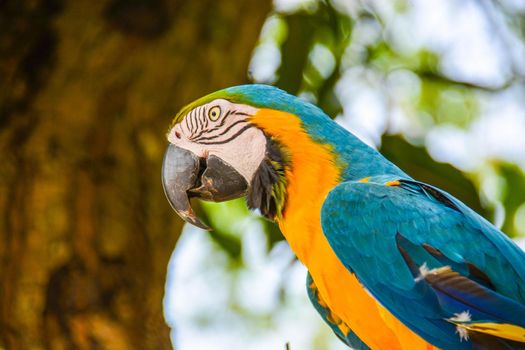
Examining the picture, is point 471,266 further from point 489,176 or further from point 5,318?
point 489,176

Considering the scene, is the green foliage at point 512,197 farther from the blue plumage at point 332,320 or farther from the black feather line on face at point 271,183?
the black feather line on face at point 271,183

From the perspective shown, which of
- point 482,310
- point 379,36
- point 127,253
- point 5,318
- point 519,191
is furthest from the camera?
point 379,36

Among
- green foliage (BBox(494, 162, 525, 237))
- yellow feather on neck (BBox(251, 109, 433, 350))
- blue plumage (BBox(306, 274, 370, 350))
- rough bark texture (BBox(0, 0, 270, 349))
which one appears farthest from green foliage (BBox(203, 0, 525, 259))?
yellow feather on neck (BBox(251, 109, 433, 350))

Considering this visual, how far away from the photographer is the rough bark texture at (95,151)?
2258 millimetres

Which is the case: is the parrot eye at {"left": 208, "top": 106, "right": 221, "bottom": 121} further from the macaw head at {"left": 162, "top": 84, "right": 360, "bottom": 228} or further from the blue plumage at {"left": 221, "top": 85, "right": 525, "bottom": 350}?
the blue plumage at {"left": 221, "top": 85, "right": 525, "bottom": 350}

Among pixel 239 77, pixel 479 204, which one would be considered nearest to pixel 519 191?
pixel 479 204

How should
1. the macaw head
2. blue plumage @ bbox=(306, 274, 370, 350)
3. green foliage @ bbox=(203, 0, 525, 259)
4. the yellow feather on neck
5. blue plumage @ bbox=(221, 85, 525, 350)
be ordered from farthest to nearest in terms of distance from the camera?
green foliage @ bbox=(203, 0, 525, 259) → blue plumage @ bbox=(306, 274, 370, 350) → the macaw head → the yellow feather on neck → blue plumage @ bbox=(221, 85, 525, 350)

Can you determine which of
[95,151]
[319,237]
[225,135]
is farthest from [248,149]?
[95,151]

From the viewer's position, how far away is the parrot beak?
6.42ft

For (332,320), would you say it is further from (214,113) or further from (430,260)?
(214,113)

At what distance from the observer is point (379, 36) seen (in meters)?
3.75

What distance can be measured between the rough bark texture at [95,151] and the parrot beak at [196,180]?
1.48ft

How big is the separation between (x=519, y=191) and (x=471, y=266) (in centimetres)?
157

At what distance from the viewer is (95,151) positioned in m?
2.54
